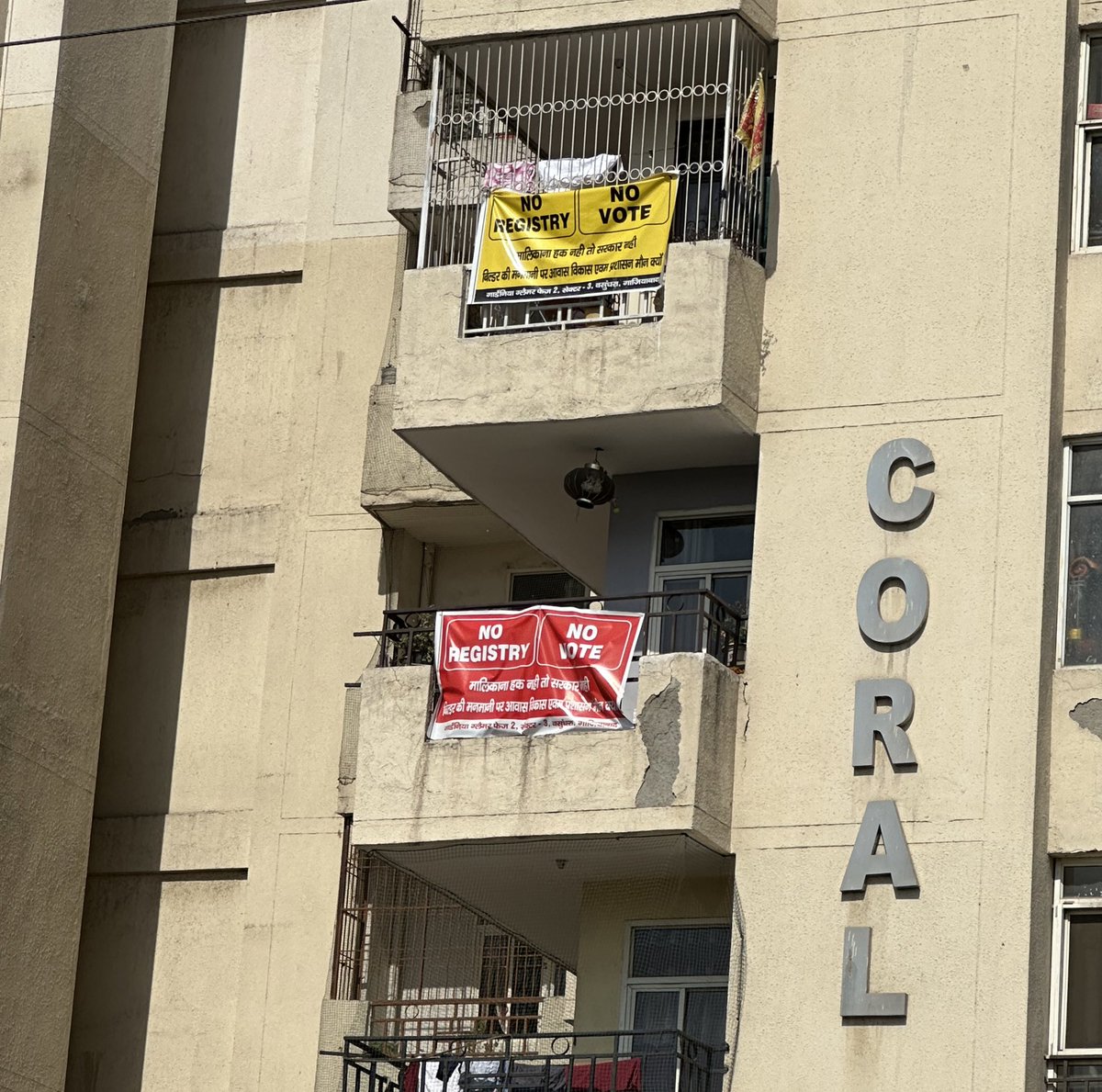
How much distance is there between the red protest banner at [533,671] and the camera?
23.7m

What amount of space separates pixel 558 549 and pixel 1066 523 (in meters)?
5.54

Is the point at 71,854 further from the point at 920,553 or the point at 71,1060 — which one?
the point at 920,553

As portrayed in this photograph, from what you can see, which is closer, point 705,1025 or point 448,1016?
point 705,1025

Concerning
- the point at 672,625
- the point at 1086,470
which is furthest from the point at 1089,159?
the point at 672,625

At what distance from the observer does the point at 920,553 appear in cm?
2333

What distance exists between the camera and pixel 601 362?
80.2ft

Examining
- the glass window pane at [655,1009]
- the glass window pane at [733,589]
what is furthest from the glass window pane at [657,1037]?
the glass window pane at [733,589]

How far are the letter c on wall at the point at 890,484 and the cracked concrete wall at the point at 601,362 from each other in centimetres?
126

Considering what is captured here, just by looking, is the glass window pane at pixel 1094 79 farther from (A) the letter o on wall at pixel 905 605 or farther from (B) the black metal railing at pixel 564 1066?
(B) the black metal railing at pixel 564 1066

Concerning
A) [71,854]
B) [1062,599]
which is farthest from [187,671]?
[1062,599]

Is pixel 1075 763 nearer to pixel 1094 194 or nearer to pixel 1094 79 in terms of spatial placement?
pixel 1094 194

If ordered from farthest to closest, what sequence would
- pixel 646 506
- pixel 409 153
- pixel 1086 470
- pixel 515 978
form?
pixel 409 153 < pixel 515 978 < pixel 646 506 < pixel 1086 470

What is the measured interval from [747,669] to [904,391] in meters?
2.58

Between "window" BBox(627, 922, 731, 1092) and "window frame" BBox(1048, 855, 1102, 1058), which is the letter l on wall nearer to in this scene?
"window frame" BBox(1048, 855, 1102, 1058)
